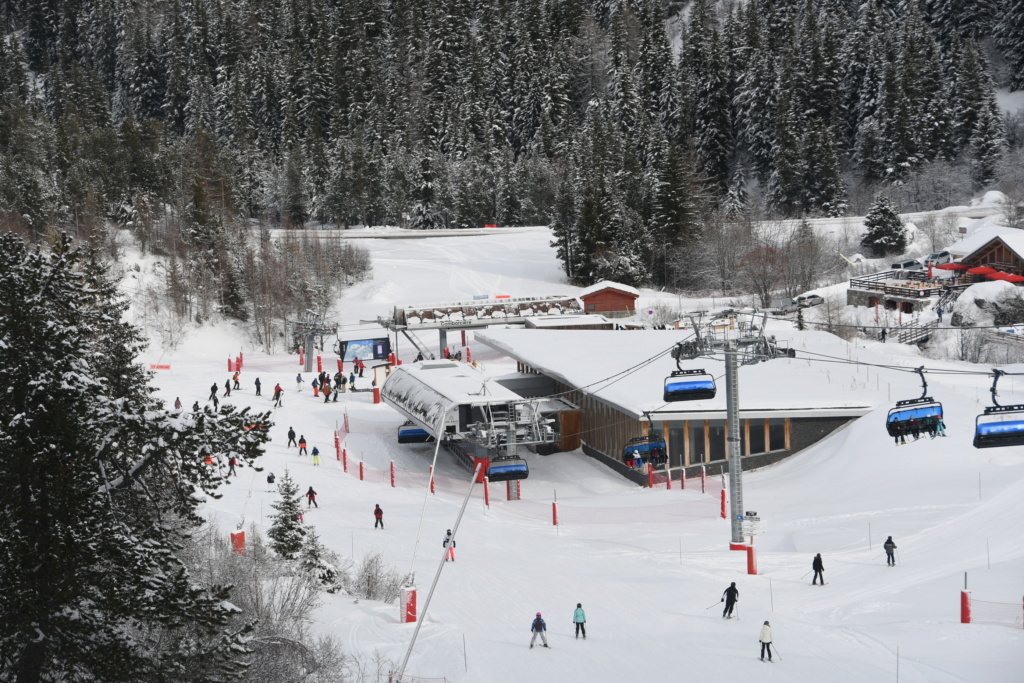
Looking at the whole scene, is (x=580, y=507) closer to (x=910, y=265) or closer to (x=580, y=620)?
(x=580, y=620)

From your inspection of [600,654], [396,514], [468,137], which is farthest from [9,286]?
[468,137]

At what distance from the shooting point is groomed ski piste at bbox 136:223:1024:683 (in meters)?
19.5

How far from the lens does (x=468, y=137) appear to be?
4336 inches

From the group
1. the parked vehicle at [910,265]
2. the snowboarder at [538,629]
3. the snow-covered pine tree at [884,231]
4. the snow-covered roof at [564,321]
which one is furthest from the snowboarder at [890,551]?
the snow-covered pine tree at [884,231]

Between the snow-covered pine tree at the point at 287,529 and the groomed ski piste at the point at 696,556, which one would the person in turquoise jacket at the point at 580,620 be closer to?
the groomed ski piste at the point at 696,556

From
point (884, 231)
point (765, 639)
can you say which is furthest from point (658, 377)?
point (884, 231)

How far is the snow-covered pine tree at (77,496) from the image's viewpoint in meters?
13.1

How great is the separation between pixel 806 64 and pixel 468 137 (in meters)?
33.2

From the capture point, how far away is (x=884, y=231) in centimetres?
7950

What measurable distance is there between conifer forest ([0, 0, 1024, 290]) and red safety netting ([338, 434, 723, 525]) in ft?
110

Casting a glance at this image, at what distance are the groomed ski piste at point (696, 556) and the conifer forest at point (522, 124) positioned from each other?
34390 millimetres

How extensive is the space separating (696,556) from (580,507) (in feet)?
24.3

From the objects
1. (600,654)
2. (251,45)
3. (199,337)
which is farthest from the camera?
(251,45)

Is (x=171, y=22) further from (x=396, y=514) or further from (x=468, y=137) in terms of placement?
(x=396, y=514)
